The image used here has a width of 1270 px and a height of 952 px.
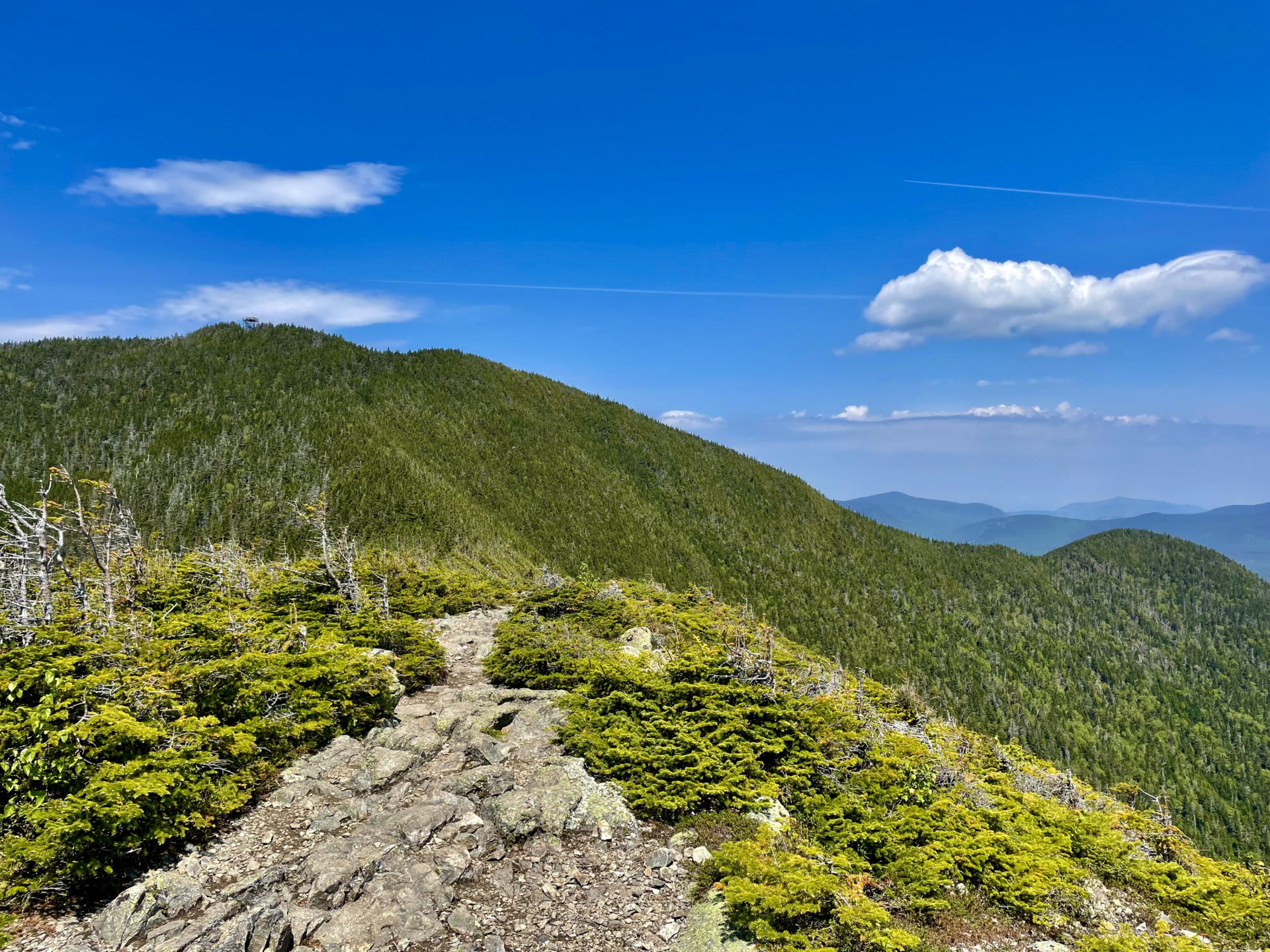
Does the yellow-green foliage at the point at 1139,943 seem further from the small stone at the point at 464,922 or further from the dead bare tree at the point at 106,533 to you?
the dead bare tree at the point at 106,533

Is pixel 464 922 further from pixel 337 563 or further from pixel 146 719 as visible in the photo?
pixel 337 563

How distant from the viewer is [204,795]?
10.1 meters

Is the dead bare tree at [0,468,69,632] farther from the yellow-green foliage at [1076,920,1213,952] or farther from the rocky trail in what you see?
the yellow-green foliage at [1076,920,1213,952]

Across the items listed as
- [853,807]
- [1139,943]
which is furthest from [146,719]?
[1139,943]

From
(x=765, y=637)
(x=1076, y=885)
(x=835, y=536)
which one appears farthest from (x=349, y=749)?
(x=835, y=536)

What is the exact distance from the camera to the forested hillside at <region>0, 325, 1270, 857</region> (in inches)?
4889

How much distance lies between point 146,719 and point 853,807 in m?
13.1

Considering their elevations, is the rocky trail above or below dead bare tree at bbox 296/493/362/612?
below

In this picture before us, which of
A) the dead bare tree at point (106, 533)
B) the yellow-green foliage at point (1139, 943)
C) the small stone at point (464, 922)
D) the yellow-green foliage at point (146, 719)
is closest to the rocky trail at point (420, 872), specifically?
the small stone at point (464, 922)

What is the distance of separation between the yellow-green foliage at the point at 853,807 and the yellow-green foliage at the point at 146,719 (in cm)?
638

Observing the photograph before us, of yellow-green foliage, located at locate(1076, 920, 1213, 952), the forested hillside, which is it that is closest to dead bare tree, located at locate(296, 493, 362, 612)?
yellow-green foliage, located at locate(1076, 920, 1213, 952)

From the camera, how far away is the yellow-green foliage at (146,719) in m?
8.12

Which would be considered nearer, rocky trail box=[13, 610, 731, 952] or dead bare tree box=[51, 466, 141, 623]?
Answer: rocky trail box=[13, 610, 731, 952]

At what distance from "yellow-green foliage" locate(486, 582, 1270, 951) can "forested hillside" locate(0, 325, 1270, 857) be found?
8877 centimetres
